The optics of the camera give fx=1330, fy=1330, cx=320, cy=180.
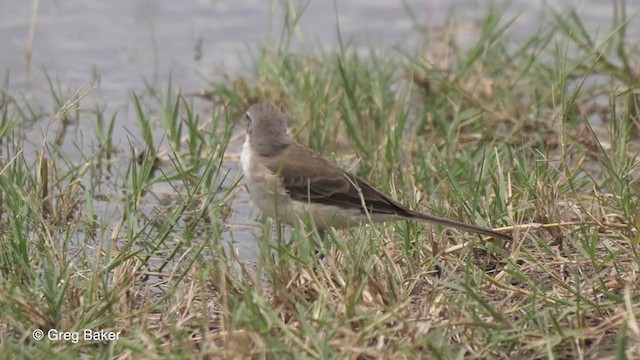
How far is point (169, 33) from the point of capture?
10.7 m

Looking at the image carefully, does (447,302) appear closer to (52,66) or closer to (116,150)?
(116,150)

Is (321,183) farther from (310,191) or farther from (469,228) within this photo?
(469,228)

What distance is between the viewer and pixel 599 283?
5.54m

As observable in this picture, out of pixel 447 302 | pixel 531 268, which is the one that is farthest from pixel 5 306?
pixel 531 268

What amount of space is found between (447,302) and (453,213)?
128 cm

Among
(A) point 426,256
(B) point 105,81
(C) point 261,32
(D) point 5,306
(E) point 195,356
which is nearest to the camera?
(E) point 195,356

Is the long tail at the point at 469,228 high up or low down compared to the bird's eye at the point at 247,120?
down

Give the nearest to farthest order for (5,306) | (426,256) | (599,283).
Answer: (5,306), (599,283), (426,256)

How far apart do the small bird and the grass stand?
0.40 ft
